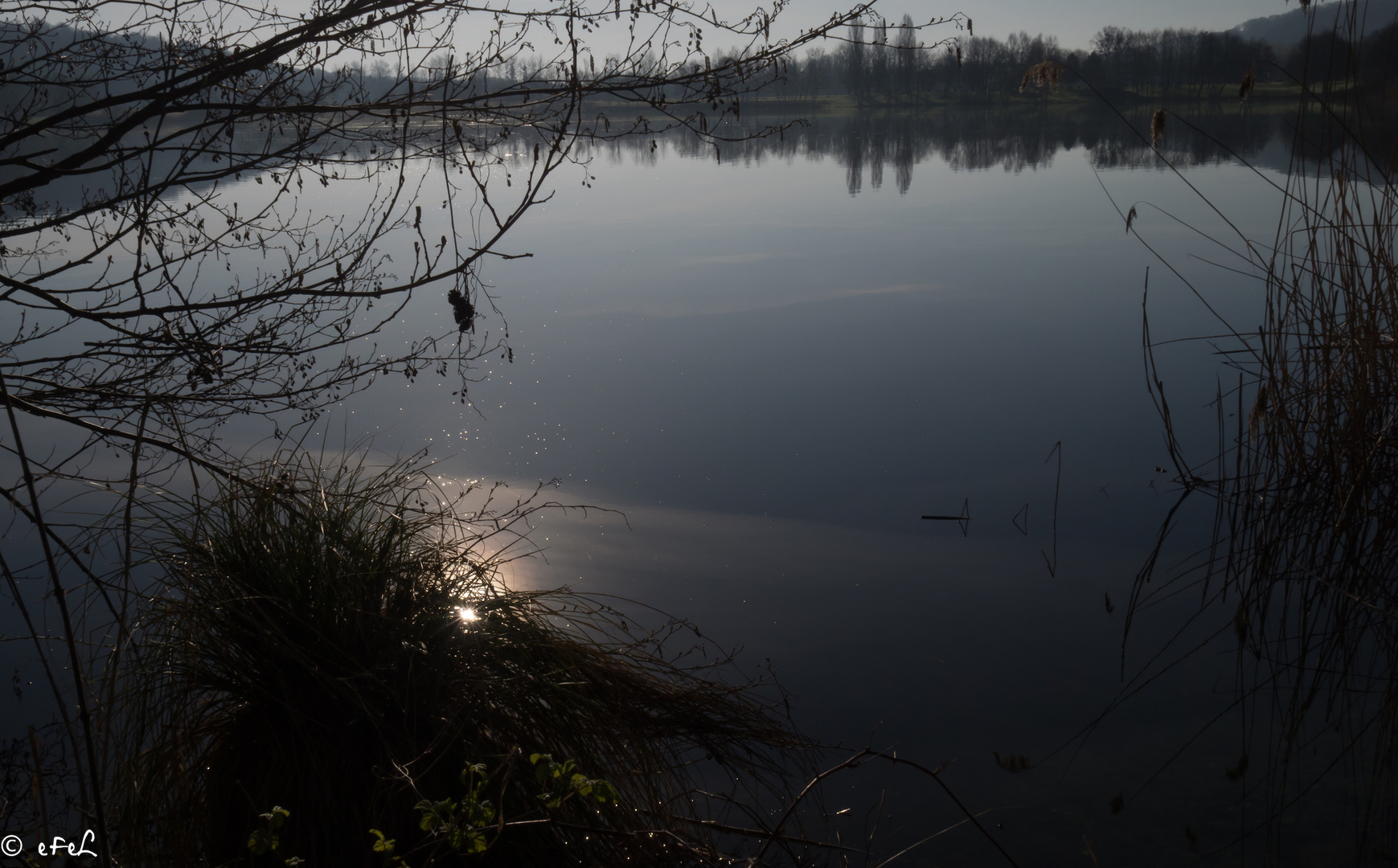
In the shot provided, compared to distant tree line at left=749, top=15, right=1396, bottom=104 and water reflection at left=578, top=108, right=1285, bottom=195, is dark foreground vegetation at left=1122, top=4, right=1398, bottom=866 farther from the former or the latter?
distant tree line at left=749, top=15, right=1396, bottom=104

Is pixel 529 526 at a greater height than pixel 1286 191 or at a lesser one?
lesser

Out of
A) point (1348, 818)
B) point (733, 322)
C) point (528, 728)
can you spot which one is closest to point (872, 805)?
point (528, 728)

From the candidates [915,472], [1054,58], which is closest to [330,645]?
[915,472]

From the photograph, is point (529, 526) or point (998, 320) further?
point (998, 320)

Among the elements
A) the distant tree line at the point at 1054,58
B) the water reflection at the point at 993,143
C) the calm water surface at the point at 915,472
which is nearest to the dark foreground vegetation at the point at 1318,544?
the calm water surface at the point at 915,472

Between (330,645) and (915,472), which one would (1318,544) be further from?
(330,645)

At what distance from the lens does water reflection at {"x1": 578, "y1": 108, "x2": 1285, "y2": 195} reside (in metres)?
15.0

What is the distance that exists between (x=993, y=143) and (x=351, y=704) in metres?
21.3

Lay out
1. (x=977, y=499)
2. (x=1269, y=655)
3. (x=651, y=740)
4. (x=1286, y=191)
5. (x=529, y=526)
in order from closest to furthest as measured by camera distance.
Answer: (x=651, y=740), (x=1269, y=655), (x=1286, y=191), (x=529, y=526), (x=977, y=499)

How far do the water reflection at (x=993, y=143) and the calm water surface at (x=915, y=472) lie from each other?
293 cm

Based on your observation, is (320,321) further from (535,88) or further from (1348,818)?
(1348,818)

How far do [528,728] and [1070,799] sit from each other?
133 cm

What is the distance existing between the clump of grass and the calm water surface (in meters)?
0.78

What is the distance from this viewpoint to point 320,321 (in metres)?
6.23
